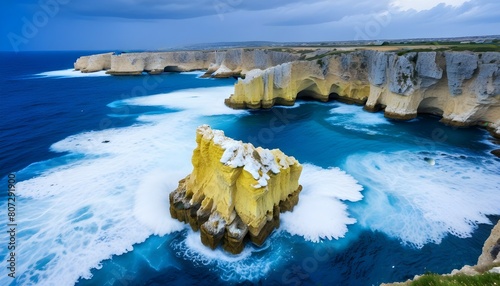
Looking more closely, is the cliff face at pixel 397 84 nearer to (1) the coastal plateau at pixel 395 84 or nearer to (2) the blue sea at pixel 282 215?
(1) the coastal plateau at pixel 395 84

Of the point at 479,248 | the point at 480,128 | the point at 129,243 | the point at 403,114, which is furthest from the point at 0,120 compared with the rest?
the point at 480,128

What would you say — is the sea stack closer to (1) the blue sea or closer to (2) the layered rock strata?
(1) the blue sea

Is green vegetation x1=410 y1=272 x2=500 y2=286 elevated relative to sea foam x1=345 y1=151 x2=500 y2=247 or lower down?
elevated

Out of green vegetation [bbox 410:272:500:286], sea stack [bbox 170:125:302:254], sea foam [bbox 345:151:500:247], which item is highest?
green vegetation [bbox 410:272:500:286]

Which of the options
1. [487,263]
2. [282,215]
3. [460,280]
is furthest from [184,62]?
[460,280]

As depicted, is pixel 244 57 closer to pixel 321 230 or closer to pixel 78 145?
pixel 78 145

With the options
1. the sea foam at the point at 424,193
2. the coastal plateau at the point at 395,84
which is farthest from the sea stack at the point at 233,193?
the coastal plateau at the point at 395,84

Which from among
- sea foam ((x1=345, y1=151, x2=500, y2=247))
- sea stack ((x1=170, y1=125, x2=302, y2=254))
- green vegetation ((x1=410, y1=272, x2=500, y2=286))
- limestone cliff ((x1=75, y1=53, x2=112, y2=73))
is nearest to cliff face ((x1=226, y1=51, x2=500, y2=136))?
sea foam ((x1=345, y1=151, x2=500, y2=247))
